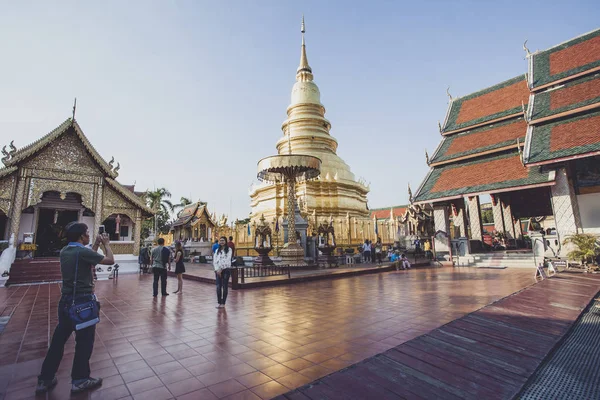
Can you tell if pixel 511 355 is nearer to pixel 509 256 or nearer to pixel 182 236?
pixel 509 256

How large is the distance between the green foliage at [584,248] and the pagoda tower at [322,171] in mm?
13512

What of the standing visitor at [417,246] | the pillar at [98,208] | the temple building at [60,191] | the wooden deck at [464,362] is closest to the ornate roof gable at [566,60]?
the standing visitor at [417,246]

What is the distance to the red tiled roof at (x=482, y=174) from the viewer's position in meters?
13.6

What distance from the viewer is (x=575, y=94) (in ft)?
43.8

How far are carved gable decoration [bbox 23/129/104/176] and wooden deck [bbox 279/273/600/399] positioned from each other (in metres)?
15.2

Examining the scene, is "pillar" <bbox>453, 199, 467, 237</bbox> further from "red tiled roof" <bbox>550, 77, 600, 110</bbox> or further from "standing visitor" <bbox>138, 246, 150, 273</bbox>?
"standing visitor" <bbox>138, 246, 150, 273</bbox>

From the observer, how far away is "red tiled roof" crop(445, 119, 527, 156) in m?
15.4

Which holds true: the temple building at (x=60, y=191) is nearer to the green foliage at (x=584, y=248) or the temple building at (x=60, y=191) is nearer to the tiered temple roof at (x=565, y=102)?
the green foliage at (x=584, y=248)

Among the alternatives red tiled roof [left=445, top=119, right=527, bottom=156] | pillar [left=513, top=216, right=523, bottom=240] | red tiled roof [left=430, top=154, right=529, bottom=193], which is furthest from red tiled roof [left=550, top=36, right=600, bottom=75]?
pillar [left=513, top=216, right=523, bottom=240]

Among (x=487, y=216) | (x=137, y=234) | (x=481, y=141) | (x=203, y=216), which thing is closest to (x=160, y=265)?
(x=137, y=234)

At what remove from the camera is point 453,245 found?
15.3 meters

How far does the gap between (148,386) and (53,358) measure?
2.82 ft

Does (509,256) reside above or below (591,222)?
below

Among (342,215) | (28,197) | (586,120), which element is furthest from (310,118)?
(28,197)
